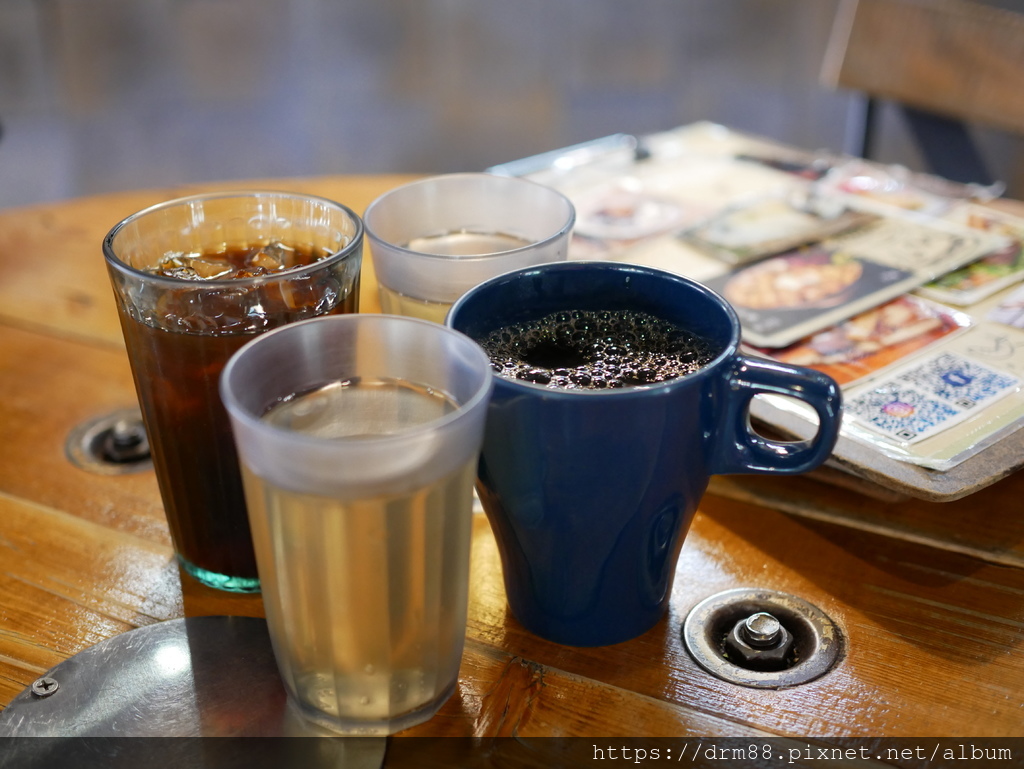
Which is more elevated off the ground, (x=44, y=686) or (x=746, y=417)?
(x=746, y=417)

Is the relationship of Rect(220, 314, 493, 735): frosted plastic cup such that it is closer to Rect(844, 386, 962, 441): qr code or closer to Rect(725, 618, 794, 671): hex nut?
Rect(725, 618, 794, 671): hex nut

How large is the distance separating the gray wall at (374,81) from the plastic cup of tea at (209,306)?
2.19m

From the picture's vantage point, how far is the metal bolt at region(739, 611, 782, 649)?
19.7 inches

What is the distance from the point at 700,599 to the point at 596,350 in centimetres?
15

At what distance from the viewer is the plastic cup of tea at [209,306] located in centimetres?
46

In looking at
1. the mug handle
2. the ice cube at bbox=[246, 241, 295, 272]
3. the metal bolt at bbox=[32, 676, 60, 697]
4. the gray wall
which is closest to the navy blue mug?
the mug handle

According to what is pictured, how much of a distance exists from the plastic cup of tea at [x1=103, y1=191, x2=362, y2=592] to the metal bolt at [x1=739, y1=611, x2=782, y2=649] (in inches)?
10.3

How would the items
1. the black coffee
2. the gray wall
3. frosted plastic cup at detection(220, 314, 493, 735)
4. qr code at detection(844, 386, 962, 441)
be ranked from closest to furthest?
frosted plastic cup at detection(220, 314, 493, 735) → the black coffee → qr code at detection(844, 386, 962, 441) → the gray wall

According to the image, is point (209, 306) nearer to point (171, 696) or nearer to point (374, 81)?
point (171, 696)

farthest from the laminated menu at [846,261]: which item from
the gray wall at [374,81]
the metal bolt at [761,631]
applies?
the gray wall at [374,81]

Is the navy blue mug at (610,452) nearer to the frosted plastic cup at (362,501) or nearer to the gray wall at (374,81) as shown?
the frosted plastic cup at (362,501)

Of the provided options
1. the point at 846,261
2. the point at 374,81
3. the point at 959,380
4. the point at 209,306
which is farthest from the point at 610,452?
the point at 374,81

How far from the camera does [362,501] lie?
1.24 ft

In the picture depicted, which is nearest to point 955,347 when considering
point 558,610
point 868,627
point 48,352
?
point 868,627
